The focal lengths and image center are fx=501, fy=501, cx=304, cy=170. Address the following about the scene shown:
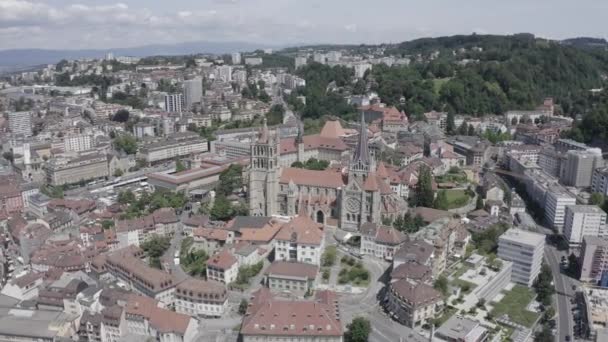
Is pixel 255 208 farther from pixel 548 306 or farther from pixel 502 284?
pixel 548 306

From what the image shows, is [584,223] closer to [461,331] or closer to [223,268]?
[461,331]

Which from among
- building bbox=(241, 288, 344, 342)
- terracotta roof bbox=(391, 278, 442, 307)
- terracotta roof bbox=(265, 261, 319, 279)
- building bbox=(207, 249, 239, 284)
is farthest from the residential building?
building bbox=(207, 249, 239, 284)

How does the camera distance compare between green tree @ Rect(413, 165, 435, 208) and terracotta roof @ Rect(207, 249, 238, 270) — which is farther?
green tree @ Rect(413, 165, 435, 208)

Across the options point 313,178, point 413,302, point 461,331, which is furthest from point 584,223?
point 313,178

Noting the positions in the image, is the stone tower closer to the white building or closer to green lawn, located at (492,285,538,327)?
green lawn, located at (492,285,538,327)

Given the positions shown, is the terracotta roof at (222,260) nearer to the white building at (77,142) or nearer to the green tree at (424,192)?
the green tree at (424,192)
